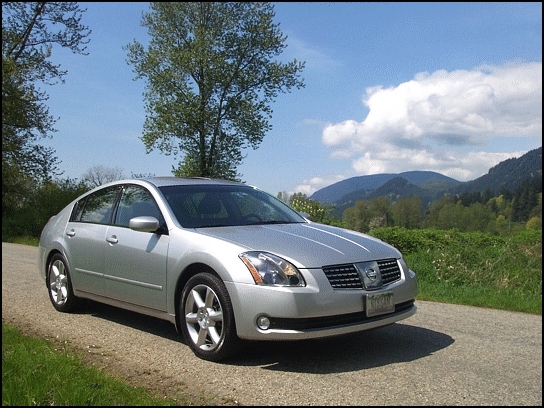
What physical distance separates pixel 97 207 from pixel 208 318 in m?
2.68

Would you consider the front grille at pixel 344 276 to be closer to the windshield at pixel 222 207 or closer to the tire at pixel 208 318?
the tire at pixel 208 318

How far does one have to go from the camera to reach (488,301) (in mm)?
7938

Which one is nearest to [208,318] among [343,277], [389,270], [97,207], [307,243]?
[307,243]

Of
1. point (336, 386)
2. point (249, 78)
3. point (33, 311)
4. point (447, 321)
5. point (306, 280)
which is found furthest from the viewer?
point (249, 78)

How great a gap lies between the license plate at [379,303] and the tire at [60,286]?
12.2ft

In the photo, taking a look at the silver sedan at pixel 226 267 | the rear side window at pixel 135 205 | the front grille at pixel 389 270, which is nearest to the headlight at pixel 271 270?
the silver sedan at pixel 226 267

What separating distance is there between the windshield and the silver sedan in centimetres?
1

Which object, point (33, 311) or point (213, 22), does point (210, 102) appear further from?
point (33, 311)

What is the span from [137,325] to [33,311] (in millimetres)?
1574

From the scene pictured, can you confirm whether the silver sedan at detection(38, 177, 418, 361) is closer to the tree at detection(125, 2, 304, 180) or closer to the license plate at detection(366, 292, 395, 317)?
the license plate at detection(366, 292, 395, 317)

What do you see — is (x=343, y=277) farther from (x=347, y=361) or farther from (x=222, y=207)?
(x=222, y=207)

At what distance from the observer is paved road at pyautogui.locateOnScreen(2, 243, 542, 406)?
158 inches

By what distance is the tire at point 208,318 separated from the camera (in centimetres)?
475

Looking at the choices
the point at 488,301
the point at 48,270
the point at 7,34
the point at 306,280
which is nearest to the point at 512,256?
the point at 488,301
